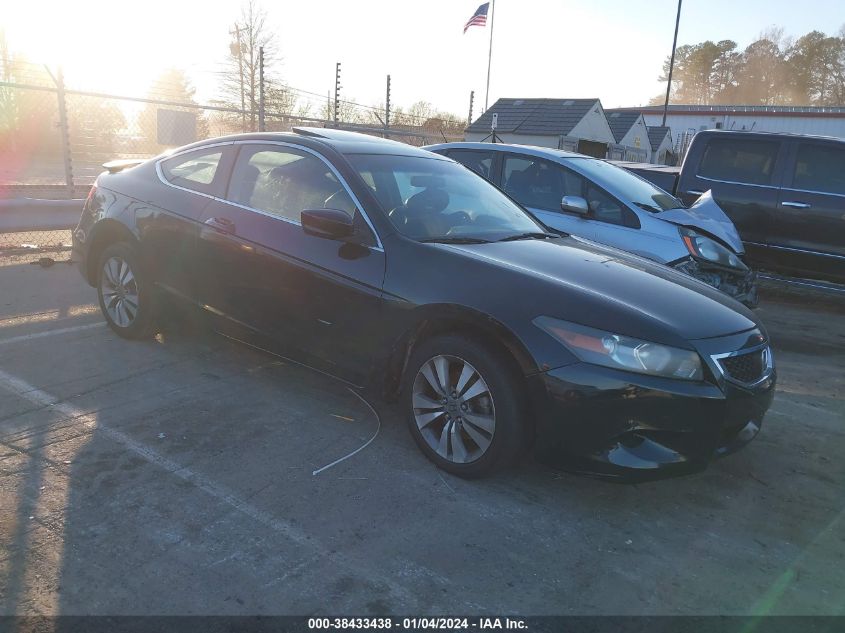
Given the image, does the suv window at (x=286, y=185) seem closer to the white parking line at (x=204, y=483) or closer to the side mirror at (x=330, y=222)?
the side mirror at (x=330, y=222)

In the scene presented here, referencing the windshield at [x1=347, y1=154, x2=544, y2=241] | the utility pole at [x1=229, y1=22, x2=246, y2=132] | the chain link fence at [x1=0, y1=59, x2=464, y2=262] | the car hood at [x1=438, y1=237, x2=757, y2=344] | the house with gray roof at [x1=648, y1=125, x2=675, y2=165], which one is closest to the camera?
the car hood at [x1=438, y1=237, x2=757, y2=344]

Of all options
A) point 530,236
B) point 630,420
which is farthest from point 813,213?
point 630,420

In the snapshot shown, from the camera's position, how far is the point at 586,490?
3.40 m

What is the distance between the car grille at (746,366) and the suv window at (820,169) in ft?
17.9

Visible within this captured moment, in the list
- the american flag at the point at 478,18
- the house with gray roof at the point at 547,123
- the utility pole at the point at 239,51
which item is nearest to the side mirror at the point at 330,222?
the utility pole at the point at 239,51

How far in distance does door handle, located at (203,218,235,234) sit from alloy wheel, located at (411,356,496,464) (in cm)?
168

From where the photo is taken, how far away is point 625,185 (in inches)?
268

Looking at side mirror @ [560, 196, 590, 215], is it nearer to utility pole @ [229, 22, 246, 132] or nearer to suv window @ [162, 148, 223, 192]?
suv window @ [162, 148, 223, 192]

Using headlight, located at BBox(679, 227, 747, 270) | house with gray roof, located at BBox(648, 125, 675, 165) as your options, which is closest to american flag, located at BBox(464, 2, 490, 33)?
house with gray roof, located at BBox(648, 125, 675, 165)

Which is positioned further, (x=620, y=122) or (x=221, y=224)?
(x=620, y=122)

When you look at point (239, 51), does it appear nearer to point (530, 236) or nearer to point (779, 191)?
point (779, 191)

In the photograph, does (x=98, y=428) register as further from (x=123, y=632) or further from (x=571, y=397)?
(x=571, y=397)

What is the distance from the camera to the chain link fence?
30.4ft

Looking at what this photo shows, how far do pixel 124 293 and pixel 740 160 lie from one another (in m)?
7.22
